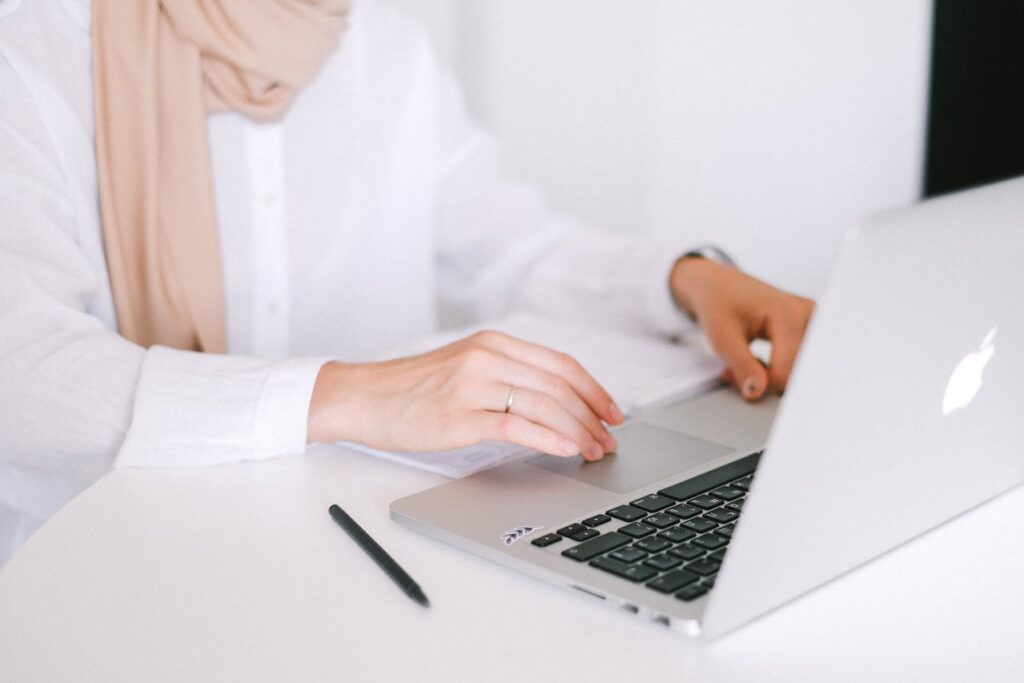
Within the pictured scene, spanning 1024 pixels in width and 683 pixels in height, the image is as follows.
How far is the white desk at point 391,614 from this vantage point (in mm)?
614

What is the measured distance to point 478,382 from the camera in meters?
0.90

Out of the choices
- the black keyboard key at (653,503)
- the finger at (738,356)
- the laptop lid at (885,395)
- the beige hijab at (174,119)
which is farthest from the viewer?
the beige hijab at (174,119)

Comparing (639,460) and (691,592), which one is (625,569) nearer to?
(691,592)

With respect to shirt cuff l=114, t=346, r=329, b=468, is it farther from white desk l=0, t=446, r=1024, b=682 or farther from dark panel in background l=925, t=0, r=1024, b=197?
dark panel in background l=925, t=0, r=1024, b=197

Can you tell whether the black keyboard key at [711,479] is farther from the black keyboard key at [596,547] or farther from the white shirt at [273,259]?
the white shirt at [273,259]

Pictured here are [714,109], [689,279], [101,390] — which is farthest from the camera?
[714,109]

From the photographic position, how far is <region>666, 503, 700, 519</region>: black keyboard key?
0.76 meters

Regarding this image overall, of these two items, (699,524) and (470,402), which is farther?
(470,402)

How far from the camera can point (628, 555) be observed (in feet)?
2.29

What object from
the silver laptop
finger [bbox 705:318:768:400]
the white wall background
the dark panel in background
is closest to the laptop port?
the silver laptop

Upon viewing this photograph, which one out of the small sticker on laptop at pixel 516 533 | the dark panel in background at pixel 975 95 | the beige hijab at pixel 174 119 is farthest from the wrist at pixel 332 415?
the dark panel in background at pixel 975 95

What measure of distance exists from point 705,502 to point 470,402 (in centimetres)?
21

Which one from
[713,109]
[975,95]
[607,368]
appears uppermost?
[975,95]

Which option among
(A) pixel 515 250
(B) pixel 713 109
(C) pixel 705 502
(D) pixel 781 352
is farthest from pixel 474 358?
(B) pixel 713 109
